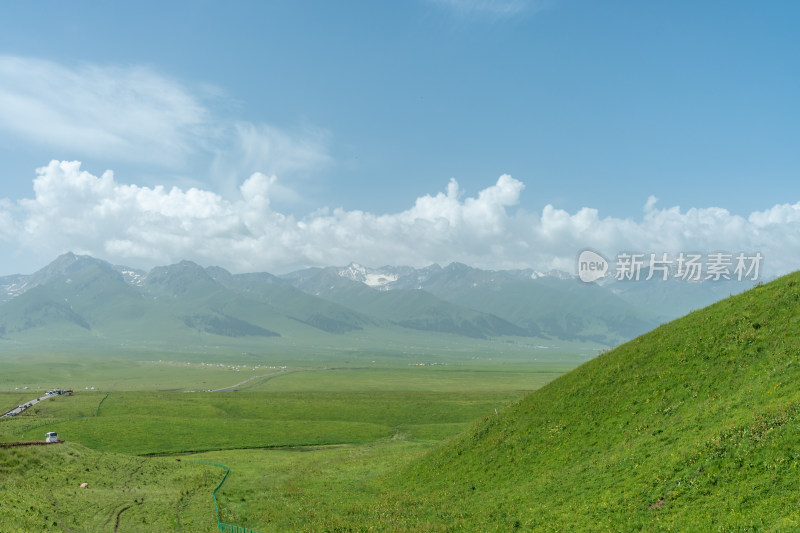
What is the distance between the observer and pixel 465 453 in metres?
56.3

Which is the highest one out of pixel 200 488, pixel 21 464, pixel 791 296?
pixel 791 296

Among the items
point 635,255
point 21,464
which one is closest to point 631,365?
point 21,464

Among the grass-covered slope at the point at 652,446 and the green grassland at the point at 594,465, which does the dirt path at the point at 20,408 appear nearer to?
the green grassland at the point at 594,465

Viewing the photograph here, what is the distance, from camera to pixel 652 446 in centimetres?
3716

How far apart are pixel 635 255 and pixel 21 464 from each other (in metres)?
181

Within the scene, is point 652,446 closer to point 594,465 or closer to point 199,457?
point 594,465

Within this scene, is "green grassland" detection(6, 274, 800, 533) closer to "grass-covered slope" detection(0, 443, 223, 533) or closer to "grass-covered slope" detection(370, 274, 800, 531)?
"grass-covered slope" detection(370, 274, 800, 531)

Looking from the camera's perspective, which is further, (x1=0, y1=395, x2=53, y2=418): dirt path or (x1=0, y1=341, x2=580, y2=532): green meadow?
(x1=0, y1=395, x2=53, y2=418): dirt path

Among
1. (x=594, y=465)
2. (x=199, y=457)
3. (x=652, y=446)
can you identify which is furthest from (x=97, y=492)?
(x=652, y=446)

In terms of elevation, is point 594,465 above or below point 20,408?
above

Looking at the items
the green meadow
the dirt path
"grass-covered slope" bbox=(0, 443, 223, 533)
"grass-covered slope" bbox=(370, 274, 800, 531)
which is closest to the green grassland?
"grass-covered slope" bbox=(370, 274, 800, 531)

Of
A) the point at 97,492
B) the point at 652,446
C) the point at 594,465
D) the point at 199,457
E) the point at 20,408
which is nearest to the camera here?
the point at 652,446

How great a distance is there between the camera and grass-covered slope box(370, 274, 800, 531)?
2795 cm

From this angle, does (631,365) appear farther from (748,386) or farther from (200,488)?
(200,488)
